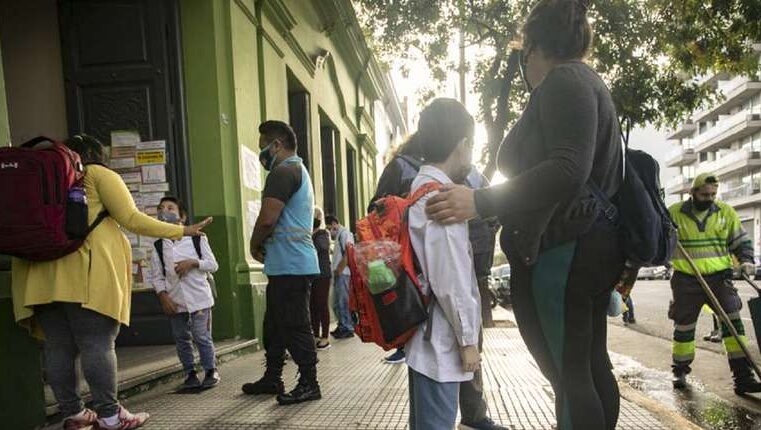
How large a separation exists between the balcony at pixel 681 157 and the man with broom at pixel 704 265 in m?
57.0

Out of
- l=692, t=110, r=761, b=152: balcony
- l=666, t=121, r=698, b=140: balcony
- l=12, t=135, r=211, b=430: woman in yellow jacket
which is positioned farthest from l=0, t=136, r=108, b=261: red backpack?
l=666, t=121, r=698, b=140: balcony

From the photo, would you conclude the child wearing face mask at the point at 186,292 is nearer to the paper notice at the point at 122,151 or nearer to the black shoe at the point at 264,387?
the black shoe at the point at 264,387

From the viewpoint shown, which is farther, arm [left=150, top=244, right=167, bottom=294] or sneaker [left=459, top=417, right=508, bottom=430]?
arm [left=150, top=244, right=167, bottom=294]

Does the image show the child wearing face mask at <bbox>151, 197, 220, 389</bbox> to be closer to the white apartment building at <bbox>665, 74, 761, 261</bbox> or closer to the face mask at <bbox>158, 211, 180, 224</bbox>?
the face mask at <bbox>158, 211, 180, 224</bbox>

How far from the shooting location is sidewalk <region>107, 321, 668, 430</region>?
10.5 feet

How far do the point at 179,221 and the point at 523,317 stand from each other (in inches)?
126

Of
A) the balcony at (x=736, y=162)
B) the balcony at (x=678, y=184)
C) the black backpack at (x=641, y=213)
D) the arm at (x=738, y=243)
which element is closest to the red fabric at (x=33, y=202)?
the black backpack at (x=641, y=213)

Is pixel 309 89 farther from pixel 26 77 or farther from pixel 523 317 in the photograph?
pixel 523 317

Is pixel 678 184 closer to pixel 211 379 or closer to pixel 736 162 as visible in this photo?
pixel 736 162

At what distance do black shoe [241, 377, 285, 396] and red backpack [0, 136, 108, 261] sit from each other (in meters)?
1.64

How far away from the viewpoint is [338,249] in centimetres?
790

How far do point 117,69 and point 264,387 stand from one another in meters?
3.51

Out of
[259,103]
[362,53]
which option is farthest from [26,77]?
[362,53]

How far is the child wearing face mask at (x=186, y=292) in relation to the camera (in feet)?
13.7
